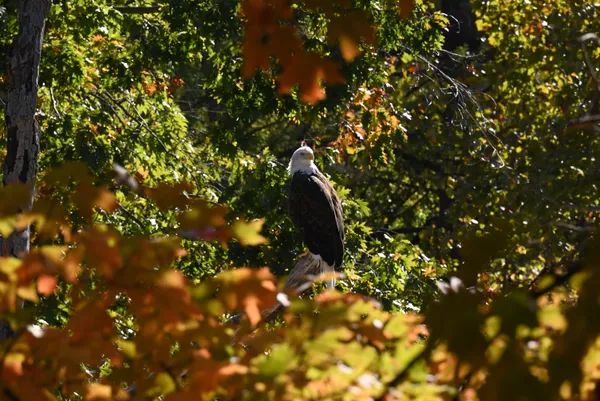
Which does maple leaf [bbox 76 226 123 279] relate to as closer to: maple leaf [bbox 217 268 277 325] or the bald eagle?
maple leaf [bbox 217 268 277 325]

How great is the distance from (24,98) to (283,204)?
11.3 ft

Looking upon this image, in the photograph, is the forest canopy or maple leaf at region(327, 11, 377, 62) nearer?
the forest canopy

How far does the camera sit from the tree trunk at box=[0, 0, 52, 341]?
4883 millimetres

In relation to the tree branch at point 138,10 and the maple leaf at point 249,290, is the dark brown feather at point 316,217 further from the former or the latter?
the maple leaf at point 249,290

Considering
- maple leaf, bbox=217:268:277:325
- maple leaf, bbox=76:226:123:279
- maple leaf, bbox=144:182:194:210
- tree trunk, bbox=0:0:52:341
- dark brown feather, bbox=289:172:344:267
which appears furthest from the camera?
dark brown feather, bbox=289:172:344:267

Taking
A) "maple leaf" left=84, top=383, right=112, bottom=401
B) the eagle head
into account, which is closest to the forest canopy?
"maple leaf" left=84, top=383, right=112, bottom=401

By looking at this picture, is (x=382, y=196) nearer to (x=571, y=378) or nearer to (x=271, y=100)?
(x=271, y=100)

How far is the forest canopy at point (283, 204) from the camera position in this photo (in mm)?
2236

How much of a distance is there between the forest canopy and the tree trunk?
0.03 ft

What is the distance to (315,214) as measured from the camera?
746 cm

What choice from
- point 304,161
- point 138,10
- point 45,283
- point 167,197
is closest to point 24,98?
point 167,197

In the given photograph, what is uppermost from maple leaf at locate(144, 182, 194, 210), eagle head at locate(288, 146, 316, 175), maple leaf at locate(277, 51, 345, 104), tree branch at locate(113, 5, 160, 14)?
maple leaf at locate(277, 51, 345, 104)

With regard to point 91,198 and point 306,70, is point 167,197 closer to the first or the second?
point 91,198

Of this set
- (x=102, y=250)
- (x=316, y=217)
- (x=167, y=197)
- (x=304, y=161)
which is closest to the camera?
(x=102, y=250)
